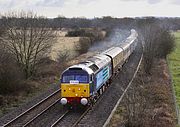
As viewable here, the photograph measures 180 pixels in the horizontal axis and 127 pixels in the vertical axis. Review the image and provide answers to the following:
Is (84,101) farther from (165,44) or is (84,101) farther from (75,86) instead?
(165,44)

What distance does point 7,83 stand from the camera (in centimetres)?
2872

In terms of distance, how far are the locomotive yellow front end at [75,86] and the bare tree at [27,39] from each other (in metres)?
12.9

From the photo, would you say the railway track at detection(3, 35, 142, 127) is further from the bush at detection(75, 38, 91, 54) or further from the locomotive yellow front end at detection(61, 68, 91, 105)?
the bush at detection(75, 38, 91, 54)

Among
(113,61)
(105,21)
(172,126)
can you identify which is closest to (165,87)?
(113,61)

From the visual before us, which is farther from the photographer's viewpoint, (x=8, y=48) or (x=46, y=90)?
(x=8, y=48)

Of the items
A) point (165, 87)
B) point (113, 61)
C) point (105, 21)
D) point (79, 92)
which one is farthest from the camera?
point (105, 21)

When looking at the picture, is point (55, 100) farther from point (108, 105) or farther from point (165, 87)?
→ point (165, 87)

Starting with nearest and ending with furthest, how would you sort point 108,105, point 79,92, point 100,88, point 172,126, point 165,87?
point 172,126 → point 79,92 → point 108,105 → point 100,88 → point 165,87

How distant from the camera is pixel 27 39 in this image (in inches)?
1462

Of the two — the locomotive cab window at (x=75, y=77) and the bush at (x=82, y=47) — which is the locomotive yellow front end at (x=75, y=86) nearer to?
the locomotive cab window at (x=75, y=77)

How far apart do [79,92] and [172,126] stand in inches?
257

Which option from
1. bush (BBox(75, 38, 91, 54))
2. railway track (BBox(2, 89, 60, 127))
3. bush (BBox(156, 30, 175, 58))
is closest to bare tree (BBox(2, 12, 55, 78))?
railway track (BBox(2, 89, 60, 127))

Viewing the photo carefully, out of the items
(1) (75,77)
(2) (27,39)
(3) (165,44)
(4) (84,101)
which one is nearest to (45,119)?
(4) (84,101)

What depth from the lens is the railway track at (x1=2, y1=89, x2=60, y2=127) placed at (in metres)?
21.6
